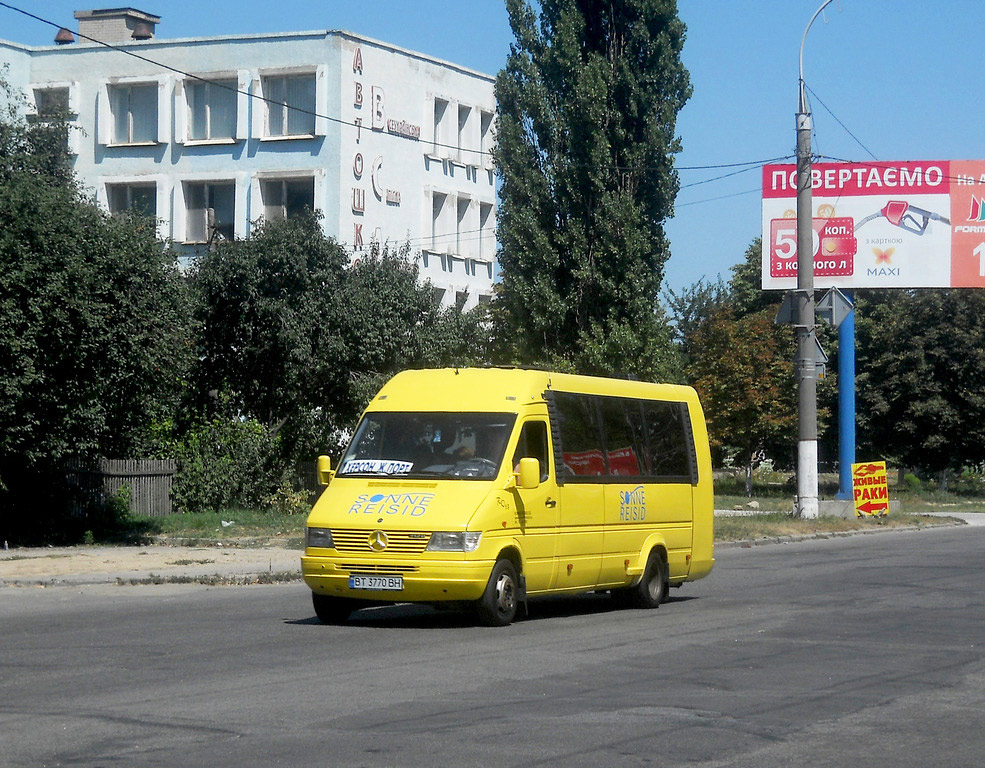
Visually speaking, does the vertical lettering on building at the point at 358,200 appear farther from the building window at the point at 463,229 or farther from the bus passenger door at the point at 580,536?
the bus passenger door at the point at 580,536

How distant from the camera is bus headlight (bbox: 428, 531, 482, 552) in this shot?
→ 42.5 feet

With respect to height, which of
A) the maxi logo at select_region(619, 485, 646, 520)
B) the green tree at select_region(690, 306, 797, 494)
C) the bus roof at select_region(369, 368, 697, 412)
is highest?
the green tree at select_region(690, 306, 797, 494)

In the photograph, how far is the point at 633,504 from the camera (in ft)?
52.5

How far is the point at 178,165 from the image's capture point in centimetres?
5072

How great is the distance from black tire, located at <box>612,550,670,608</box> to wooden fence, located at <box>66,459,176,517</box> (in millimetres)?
13843

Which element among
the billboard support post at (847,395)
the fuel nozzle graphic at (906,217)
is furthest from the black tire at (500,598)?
the fuel nozzle graphic at (906,217)

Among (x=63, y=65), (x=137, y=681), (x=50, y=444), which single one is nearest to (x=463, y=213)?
(x=63, y=65)

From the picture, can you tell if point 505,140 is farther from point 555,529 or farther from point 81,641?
point 81,641

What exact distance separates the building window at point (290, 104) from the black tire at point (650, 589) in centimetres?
3534

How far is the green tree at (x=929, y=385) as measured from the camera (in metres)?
58.2

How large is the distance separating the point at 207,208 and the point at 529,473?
39.7 m

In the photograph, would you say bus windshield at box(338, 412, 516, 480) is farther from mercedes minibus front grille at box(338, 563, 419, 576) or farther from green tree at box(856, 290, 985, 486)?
green tree at box(856, 290, 985, 486)

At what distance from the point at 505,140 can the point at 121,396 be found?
17225mm

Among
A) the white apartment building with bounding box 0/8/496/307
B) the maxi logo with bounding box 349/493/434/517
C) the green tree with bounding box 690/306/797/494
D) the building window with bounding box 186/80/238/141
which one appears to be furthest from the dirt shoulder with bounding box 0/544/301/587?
the green tree with bounding box 690/306/797/494
